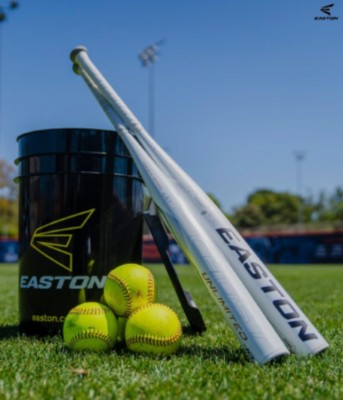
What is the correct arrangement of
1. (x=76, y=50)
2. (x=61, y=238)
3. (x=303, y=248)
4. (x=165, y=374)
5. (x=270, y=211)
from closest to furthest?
(x=165, y=374), (x=61, y=238), (x=76, y=50), (x=303, y=248), (x=270, y=211)

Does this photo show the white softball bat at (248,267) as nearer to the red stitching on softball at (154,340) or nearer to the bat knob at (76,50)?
the red stitching on softball at (154,340)

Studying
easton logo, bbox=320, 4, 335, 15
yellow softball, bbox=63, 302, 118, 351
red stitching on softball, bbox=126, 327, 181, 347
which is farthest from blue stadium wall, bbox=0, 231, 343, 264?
red stitching on softball, bbox=126, 327, 181, 347

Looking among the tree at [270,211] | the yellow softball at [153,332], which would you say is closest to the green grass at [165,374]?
the yellow softball at [153,332]

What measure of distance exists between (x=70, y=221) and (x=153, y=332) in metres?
1.16

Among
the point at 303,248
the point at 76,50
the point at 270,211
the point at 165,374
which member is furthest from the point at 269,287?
the point at 270,211

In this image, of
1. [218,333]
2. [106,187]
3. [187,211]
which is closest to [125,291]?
[187,211]

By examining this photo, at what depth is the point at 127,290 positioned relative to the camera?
3.33 m

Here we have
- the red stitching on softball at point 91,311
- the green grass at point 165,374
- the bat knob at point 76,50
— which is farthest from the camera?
the bat knob at point 76,50

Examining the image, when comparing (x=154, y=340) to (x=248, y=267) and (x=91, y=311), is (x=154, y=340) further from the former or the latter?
(x=248, y=267)

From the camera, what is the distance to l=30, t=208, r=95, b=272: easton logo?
3.80 metres

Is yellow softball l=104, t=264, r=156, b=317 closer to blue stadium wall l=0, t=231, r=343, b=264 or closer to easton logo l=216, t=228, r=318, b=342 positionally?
easton logo l=216, t=228, r=318, b=342

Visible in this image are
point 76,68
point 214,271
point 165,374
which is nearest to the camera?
point 165,374

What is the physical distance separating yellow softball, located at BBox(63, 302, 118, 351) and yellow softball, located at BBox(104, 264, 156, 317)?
97mm

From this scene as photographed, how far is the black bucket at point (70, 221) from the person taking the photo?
3814 millimetres
